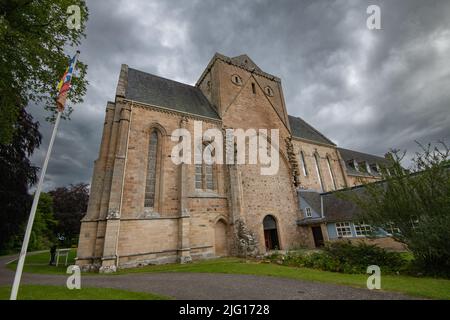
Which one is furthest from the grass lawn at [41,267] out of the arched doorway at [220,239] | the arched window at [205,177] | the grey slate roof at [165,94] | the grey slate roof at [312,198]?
the grey slate roof at [312,198]

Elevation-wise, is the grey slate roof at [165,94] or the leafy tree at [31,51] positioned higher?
the grey slate roof at [165,94]

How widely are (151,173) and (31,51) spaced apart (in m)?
9.42

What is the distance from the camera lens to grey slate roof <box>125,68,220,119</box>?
17922mm

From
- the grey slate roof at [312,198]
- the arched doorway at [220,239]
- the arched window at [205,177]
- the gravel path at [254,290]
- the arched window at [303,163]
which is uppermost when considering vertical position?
the arched window at [303,163]

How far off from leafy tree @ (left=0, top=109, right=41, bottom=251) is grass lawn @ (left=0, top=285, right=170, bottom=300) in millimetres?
16528

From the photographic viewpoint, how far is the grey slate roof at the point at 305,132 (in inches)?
1148

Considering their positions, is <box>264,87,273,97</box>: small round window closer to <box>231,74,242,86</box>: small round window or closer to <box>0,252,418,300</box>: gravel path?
<box>231,74,242,86</box>: small round window

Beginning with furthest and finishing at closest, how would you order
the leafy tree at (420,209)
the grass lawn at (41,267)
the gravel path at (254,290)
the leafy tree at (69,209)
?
the leafy tree at (69,209) < the grass lawn at (41,267) < the leafy tree at (420,209) < the gravel path at (254,290)

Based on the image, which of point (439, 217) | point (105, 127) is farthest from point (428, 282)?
→ point (105, 127)

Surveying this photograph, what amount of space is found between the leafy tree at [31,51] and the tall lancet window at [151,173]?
21.8ft

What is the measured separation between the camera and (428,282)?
6.60m

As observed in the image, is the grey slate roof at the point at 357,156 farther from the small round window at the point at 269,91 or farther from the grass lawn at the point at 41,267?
the grass lawn at the point at 41,267
